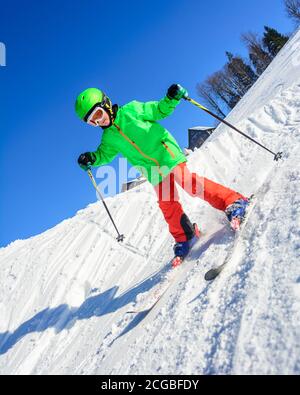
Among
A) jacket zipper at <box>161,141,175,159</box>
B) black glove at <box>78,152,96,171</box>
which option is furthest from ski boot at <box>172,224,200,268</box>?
black glove at <box>78,152,96,171</box>

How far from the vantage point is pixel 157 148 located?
4.94 metres

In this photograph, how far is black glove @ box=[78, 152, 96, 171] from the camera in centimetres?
527

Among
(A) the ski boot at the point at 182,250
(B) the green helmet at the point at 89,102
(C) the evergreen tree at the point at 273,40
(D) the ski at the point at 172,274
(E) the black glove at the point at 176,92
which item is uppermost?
(C) the evergreen tree at the point at 273,40

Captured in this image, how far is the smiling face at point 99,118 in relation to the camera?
4727 mm

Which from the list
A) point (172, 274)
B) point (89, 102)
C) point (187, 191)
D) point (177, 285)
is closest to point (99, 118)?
point (89, 102)

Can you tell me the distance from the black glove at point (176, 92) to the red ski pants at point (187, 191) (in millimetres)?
873

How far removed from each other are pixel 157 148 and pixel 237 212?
136cm

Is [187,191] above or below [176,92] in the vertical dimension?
below

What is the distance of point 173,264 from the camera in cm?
493

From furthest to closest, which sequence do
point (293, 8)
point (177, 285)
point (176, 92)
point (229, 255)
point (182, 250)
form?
point (293, 8) < point (182, 250) < point (176, 92) < point (177, 285) < point (229, 255)

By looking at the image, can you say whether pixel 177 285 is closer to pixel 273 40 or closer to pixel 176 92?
pixel 176 92

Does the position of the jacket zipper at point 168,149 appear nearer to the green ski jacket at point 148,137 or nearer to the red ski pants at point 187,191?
the green ski jacket at point 148,137

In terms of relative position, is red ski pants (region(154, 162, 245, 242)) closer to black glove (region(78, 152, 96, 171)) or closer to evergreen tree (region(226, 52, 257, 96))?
black glove (region(78, 152, 96, 171))

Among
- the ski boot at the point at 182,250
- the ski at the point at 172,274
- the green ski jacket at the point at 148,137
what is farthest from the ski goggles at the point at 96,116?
the ski at the point at 172,274
